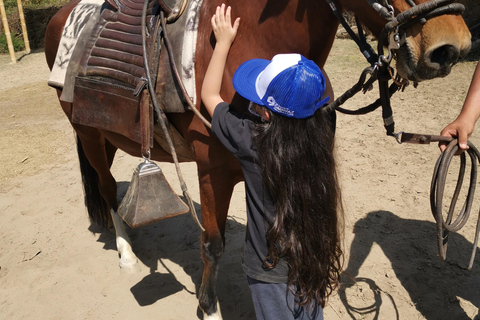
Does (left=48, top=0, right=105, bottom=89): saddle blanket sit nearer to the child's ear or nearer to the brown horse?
the brown horse

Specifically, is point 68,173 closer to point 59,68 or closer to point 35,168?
point 35,168

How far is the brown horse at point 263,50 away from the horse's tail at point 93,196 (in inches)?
31.2

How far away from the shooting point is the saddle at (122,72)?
75.7 inches

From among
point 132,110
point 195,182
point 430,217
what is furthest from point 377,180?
point 132,110

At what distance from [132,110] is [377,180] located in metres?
2.43

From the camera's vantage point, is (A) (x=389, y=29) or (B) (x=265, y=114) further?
(B) (x=265, y=114)

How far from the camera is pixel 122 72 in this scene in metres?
2.04

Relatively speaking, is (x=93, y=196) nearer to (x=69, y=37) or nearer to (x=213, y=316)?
(x=69, y=37)

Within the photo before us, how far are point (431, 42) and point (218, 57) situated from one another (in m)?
0.76

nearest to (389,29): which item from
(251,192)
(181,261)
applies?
(251,192)

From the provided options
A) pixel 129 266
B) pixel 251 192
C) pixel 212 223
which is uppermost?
pixel 251 192

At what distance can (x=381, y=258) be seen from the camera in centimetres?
282

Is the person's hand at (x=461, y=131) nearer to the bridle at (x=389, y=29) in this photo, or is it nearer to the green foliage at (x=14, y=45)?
the bridle at (x=389, y=29)

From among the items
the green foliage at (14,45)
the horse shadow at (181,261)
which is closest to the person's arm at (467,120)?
the horse shadow at (181,261)
